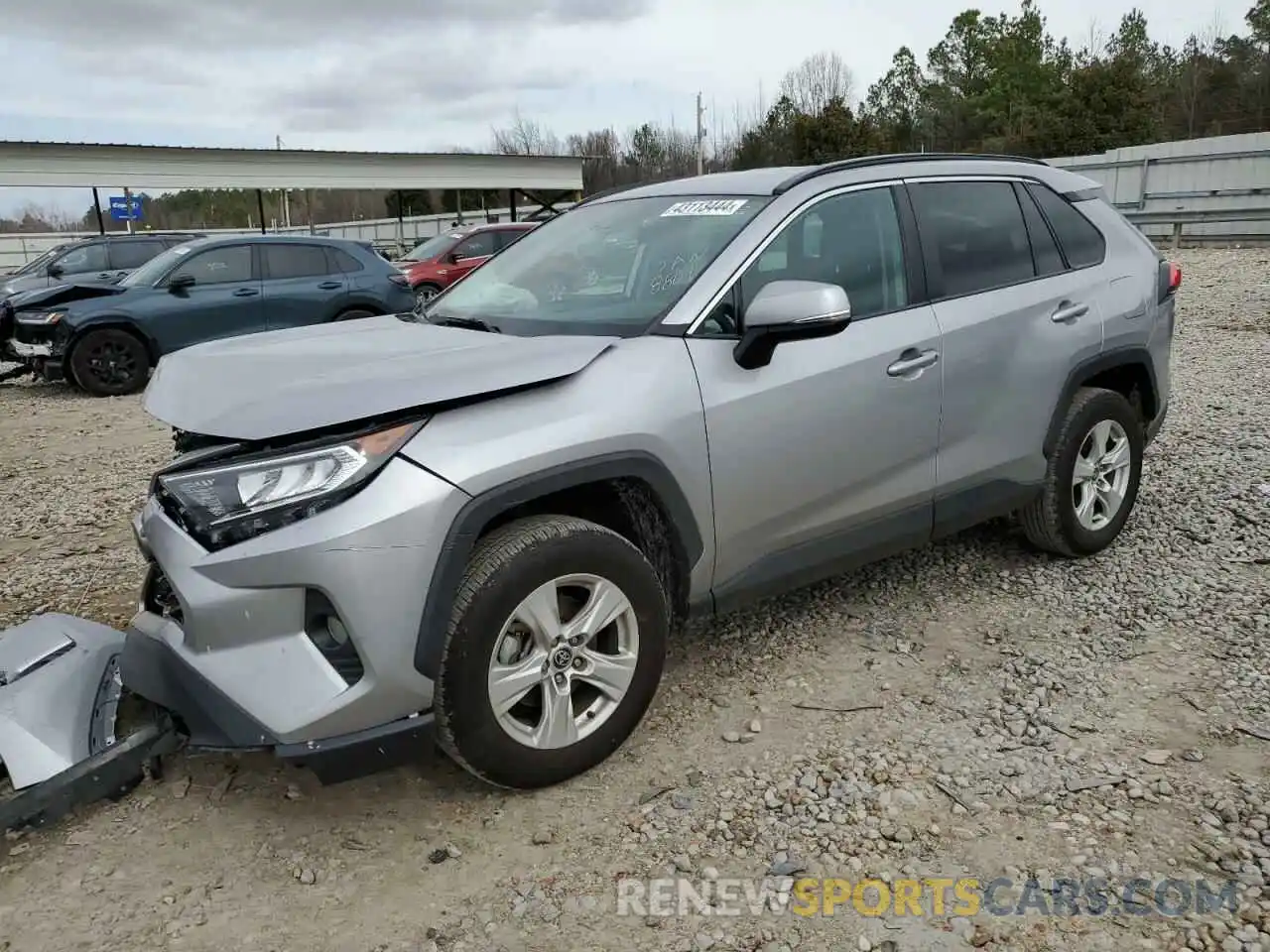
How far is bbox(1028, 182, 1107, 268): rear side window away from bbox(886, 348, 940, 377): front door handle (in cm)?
114

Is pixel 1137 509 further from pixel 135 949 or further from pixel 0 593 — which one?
pixel 0 593

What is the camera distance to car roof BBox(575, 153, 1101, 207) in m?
3.48

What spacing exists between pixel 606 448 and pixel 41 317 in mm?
9444

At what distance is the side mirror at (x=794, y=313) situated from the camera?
282 cm

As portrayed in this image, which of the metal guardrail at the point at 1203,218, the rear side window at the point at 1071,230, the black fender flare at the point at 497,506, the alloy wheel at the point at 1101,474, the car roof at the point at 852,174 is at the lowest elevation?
the alloy wheel at the point at 1101,474

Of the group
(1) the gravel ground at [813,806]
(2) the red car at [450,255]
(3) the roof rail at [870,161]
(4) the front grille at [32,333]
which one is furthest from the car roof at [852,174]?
(2) the red car at [450,255]

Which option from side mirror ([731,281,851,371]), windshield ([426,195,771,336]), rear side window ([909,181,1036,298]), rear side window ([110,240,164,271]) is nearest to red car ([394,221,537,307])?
rear side window ([110,240,164,271])

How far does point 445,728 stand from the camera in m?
2.51

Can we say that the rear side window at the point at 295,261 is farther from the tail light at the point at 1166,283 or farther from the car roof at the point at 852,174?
the tail light at the point at 1166,283

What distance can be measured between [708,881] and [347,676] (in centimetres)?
105

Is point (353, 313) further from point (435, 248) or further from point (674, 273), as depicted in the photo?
point (674, 273)

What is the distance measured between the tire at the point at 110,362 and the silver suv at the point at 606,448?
754cm

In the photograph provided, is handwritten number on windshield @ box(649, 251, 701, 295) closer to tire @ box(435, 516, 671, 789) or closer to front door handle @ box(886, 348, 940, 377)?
front door handle @ box(886, 348, 940, 377)

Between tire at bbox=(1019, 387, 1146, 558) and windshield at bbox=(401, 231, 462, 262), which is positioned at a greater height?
windshield at bbox=(401, 231, 462, 262)
